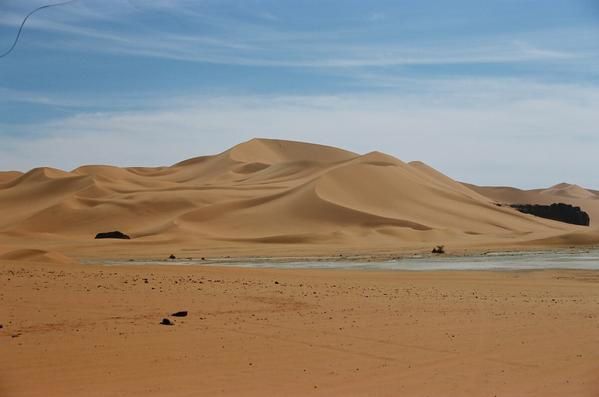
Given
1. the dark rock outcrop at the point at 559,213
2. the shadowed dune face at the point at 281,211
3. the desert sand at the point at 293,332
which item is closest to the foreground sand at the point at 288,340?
the desert sand at the point at 293,332

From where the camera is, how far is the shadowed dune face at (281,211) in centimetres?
5756

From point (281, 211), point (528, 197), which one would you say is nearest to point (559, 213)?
point (281, 211)

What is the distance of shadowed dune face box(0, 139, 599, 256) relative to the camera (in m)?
57.6

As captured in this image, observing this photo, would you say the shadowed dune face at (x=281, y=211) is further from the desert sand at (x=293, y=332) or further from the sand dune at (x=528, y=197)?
the sand dune at (x=528, y=197)

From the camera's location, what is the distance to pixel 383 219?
63.7 metres

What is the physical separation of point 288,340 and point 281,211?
56.5 metres

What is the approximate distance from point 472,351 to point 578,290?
28.9 feet

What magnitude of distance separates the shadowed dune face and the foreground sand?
33525mm

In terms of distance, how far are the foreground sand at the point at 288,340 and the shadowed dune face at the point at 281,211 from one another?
110ft

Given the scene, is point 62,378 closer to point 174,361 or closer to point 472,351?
point 174,361

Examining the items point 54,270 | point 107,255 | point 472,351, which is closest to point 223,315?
point 472,351

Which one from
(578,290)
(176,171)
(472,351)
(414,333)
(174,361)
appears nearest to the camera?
(174,361)

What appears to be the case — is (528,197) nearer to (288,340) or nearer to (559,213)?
(559,213)

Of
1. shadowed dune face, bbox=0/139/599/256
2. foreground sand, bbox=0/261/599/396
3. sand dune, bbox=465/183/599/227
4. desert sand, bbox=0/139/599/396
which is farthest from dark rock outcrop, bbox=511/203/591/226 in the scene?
foreground sand, bbox=0/261/599/396
